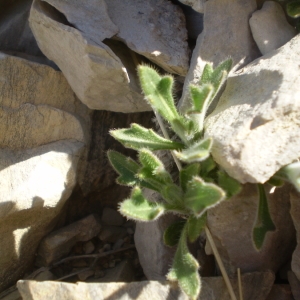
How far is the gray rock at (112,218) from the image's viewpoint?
2.59 metres

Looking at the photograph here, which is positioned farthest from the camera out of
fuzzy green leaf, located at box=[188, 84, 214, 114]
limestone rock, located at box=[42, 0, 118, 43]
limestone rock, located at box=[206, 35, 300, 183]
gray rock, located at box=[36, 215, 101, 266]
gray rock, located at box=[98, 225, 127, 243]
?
gray rock, located at box=[98, 225, 127, 243]

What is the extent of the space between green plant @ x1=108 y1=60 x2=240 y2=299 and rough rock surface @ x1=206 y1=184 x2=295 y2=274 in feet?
0.39

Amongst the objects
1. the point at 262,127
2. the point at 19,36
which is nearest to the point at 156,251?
the point at 262,127

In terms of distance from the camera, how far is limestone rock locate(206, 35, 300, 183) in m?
1.52

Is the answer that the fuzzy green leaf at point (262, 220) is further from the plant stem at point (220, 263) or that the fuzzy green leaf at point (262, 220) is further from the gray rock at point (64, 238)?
the gray rock at point (64, 238)

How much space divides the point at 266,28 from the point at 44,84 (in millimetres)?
1183

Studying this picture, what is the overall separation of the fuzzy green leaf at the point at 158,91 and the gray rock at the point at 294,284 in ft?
2.77

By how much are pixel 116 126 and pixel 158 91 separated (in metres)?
0.73

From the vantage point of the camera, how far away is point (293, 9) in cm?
200

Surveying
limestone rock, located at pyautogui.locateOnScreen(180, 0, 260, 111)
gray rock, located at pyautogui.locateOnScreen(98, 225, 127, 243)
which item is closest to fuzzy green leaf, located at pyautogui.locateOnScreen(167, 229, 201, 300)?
limestone rock, located at pyautogui.locateOnScreen(180, 0, 260, 111)

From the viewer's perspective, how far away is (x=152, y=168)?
179 centimetres

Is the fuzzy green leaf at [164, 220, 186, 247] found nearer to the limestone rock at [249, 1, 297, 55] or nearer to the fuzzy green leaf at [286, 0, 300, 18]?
the limestone rock at [249, 1, 297, 55]

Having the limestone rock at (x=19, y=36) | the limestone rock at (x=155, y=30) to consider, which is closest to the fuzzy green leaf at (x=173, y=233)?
the limestone rock at (x=155, y=30)

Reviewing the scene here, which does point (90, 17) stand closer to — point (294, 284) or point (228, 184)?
point (228, 184)
